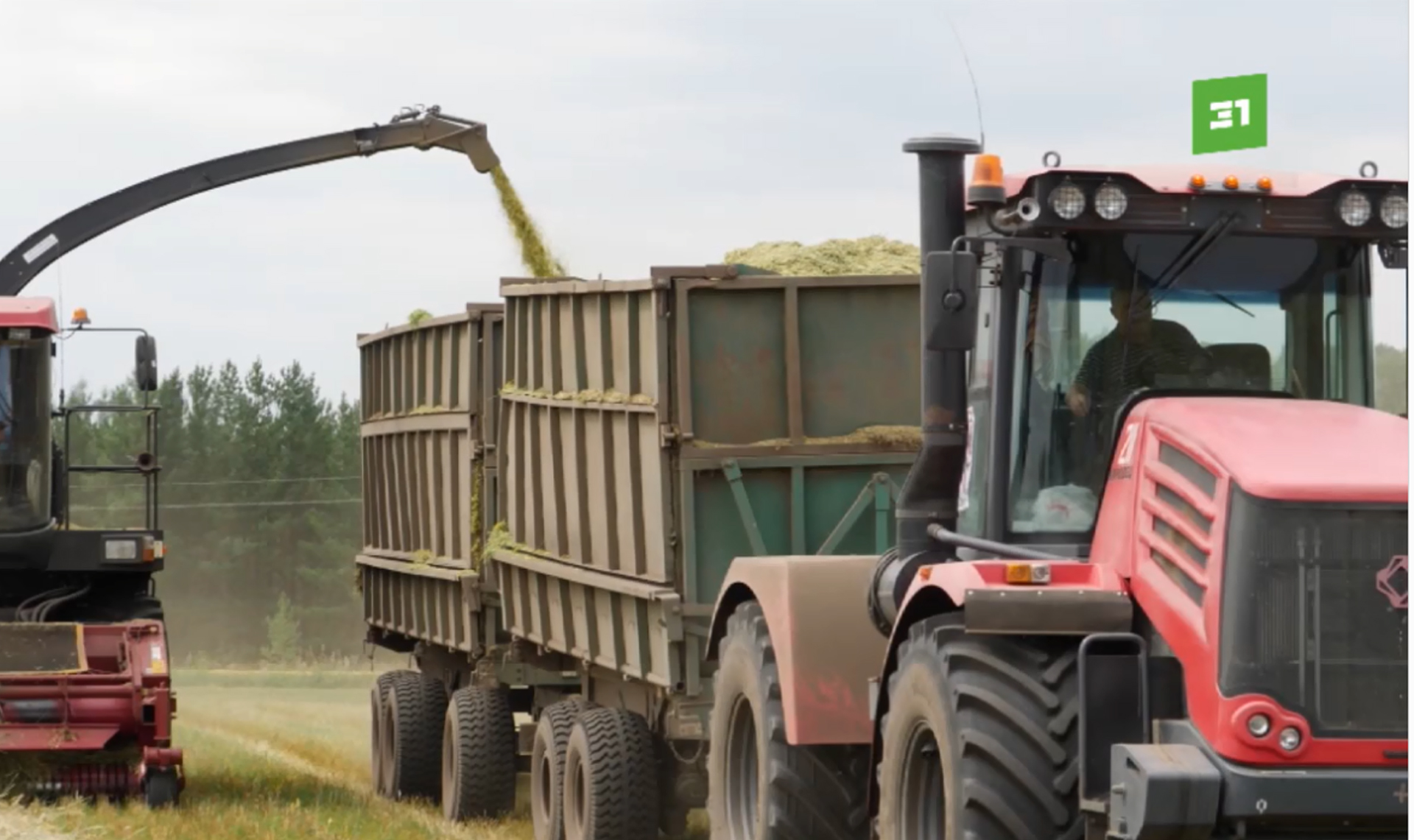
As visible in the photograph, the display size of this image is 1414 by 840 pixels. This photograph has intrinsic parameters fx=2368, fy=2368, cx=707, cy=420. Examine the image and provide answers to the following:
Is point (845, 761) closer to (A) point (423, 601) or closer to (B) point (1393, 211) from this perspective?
(B) point (1393, 211)

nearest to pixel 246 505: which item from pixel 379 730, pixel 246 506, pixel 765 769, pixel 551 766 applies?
pixel 246 506

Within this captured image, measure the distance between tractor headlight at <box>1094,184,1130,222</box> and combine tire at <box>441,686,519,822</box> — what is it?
9098mm

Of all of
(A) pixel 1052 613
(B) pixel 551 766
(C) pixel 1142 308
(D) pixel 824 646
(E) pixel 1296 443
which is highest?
(C) pixel 1142 308

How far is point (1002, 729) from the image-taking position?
22.3 feet

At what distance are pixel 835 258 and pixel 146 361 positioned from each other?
16.3 feet

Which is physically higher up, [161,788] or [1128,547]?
[1128,547]

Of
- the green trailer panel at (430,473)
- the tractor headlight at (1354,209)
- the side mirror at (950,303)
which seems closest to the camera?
the side mirror at (950,303)

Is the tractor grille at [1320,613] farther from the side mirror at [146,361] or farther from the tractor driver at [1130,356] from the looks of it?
the side mirror at [146,361]

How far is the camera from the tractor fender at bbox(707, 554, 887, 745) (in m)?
8.85

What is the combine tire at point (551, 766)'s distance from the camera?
13258 millimetres

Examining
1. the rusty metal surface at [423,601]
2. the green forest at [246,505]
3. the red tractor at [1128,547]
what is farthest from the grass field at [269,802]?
the green forest at [246,505]

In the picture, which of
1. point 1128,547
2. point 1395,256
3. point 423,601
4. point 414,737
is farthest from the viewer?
point 423,601

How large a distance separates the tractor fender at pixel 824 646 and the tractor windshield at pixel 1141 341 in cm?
152

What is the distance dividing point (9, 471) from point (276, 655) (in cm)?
3969
